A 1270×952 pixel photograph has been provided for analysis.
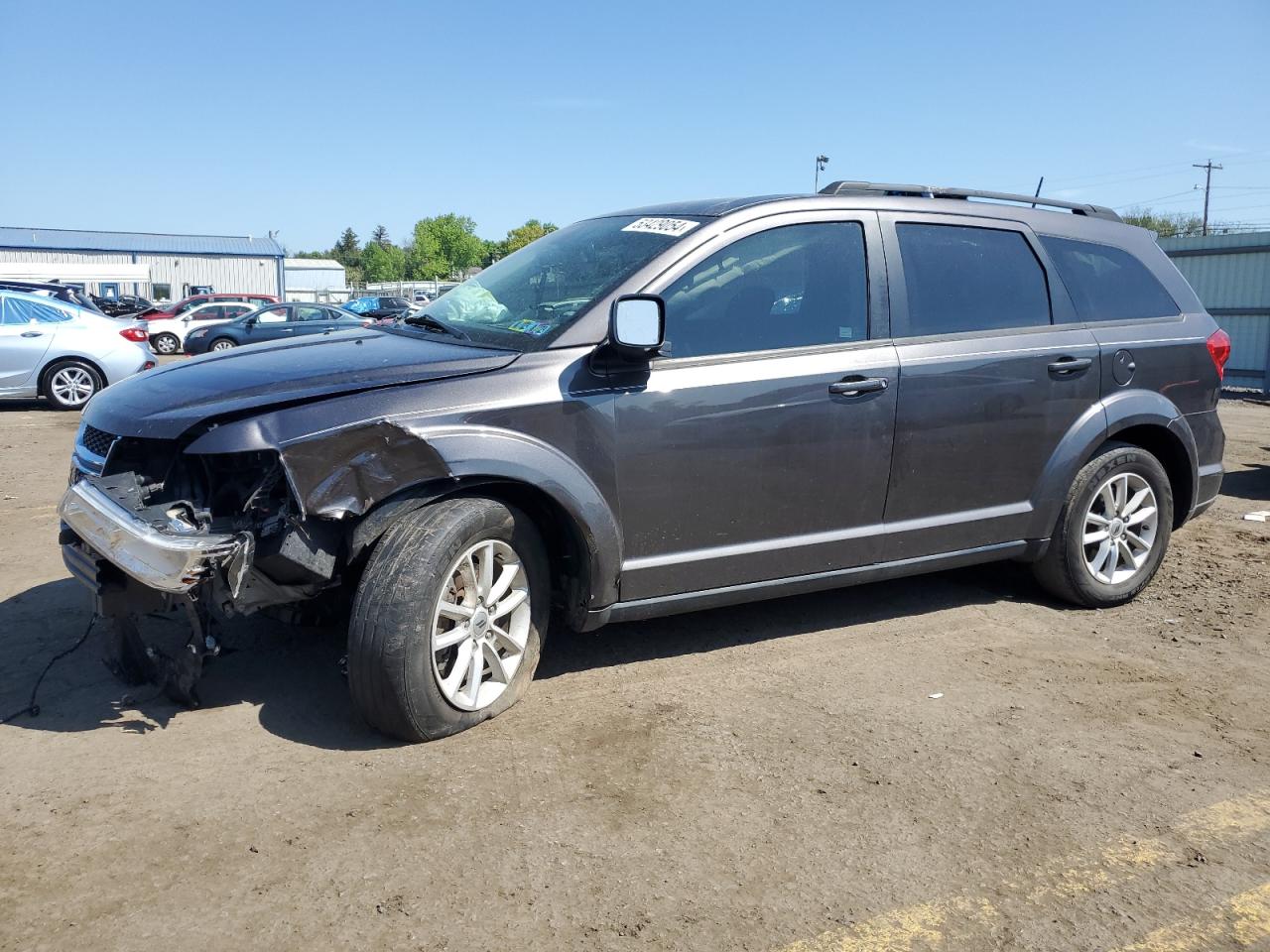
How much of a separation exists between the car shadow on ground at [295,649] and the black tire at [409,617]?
191 millimetres

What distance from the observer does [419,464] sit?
3.53m

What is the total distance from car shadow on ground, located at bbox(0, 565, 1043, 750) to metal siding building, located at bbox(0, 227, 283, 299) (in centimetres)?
5867

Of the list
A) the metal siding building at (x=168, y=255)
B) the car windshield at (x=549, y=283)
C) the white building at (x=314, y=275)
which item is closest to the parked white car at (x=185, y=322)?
the metal siding building at (x=168, y=255)

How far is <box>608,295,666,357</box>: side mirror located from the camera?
148 inches

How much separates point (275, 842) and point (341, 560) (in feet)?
3.16

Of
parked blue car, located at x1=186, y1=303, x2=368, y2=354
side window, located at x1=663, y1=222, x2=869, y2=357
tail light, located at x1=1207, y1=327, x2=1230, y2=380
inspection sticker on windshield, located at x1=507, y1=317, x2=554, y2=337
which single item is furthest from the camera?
parked blue car, located at x1=186, y1=303, x2=368, y2=354

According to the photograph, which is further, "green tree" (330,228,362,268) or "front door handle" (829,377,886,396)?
"green tree" (330,228,362,268)

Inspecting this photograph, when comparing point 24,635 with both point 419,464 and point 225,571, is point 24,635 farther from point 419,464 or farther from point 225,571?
point 419,464

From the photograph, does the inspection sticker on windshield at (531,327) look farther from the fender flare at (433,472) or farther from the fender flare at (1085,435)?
the fender flare at (1085,435)

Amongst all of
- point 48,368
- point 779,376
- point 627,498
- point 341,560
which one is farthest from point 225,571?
point 48,368

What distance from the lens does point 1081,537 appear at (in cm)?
513

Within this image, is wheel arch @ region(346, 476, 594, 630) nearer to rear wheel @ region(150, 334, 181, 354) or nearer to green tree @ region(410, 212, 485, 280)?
rear wheel @ region(150, 334, 181, 354)

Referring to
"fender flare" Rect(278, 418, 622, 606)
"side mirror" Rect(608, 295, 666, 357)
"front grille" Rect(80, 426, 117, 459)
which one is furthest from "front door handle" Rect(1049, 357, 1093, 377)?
"front grille" Rect(80, 426, 117, 459)

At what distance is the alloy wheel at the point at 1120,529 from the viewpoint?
5195 mm
